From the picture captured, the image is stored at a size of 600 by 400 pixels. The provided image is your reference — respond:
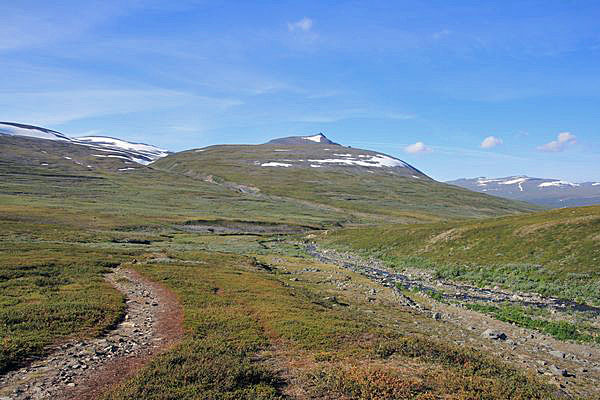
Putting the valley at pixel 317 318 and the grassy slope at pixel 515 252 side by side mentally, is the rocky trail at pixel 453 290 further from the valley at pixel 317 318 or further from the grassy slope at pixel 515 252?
the grassy slope at pixel 515 252

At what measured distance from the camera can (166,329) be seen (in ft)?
78.0

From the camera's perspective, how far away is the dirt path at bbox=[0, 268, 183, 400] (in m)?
15.2

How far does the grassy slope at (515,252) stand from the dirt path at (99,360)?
3731 cm

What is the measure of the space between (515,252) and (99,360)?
53354mm

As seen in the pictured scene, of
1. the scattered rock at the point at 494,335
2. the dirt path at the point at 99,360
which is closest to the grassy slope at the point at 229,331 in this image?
the dirt path at the point at 99,360

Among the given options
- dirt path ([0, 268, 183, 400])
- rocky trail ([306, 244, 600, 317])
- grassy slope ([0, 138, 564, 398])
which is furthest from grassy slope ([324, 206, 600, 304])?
dirt path ([0, 268, 183, 400])

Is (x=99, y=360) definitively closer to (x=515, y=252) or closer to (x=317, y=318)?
(x=317, y=318)

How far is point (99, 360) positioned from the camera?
18.5 metres

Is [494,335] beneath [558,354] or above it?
beneath

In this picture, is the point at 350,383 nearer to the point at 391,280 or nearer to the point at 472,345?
the point at 472,345

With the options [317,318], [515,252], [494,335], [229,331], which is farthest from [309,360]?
[515,252]

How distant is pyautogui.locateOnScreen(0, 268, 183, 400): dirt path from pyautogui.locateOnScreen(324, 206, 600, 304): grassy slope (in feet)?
122

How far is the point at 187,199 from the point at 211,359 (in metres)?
165

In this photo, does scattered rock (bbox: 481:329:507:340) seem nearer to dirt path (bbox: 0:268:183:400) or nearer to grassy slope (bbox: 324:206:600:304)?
grassy slope (bbox: 324:206:600:304)
